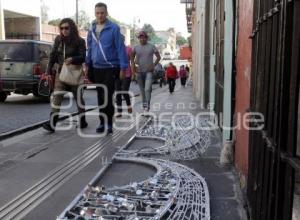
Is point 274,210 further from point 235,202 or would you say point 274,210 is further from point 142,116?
point 142,116

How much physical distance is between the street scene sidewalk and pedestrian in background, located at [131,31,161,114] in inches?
103

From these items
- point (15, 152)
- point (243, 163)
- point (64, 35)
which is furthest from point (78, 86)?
point (243, 163)

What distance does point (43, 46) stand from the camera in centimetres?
1407

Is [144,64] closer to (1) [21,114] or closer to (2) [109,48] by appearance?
(2) [109,48]

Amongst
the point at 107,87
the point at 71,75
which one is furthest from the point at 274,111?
the point at 71,75

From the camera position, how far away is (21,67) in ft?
43.8

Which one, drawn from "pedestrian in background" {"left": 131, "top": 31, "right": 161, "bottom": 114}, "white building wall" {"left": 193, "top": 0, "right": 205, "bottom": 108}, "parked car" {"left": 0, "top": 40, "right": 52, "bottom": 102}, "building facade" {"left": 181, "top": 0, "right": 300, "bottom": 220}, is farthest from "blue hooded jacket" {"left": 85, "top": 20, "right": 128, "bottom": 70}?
"parked car" {"left": 0, "top": 40, "right": 52, "bottom": 102}

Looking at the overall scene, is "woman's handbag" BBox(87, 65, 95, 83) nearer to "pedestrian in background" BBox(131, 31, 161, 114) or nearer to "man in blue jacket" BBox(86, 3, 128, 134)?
"man in blue jacket" BBox(86, 3, 128, 134)

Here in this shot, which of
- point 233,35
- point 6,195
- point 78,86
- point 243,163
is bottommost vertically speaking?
point 6,195

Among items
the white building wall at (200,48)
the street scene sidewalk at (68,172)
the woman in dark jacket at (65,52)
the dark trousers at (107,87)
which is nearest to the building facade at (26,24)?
the white building wall at (200,48)

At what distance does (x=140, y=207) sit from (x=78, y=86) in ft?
14.5

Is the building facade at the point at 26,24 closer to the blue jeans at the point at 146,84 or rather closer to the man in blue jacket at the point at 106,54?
the blue jeans at the point at 146,84

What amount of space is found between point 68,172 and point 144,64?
5.05 meters

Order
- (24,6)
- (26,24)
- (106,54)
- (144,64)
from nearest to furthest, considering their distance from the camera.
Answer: (106,54) < (144,64) < (24,6) < (26,24)
